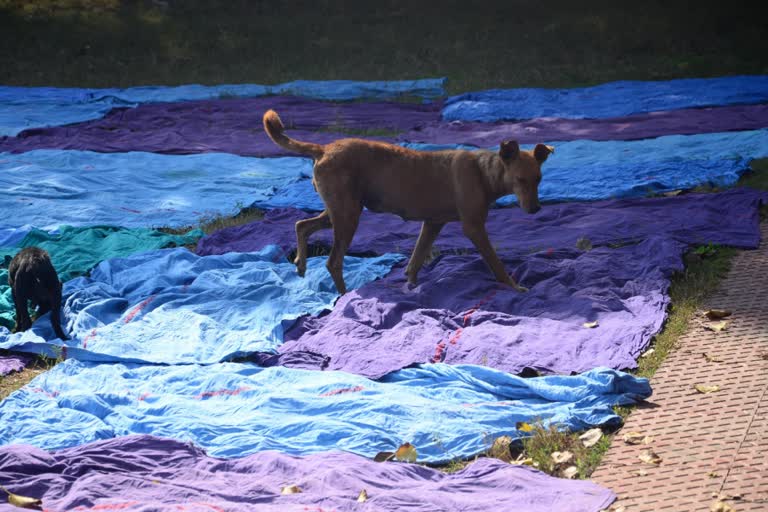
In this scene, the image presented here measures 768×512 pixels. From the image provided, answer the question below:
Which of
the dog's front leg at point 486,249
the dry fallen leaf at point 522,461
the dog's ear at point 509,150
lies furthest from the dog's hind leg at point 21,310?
the dry fallen leaf at point 522,461

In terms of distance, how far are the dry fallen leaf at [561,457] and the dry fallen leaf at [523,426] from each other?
0.30 metres

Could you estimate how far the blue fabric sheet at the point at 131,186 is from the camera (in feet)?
35.7

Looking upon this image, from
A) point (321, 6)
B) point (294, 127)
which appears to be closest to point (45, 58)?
point (321, 6)

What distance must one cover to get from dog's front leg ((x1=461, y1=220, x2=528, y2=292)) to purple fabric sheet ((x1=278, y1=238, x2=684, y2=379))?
3.7 inches

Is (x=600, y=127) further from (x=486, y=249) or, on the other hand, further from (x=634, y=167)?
(x=486, y=249)

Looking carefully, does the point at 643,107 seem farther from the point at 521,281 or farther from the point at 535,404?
the point at 535,404

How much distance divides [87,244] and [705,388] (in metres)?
6.57

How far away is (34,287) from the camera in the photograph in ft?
25.0

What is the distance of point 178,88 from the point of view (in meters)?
18.3

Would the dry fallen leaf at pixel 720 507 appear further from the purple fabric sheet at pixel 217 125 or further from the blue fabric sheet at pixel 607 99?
the blue fabric sheet at pixel 607 99

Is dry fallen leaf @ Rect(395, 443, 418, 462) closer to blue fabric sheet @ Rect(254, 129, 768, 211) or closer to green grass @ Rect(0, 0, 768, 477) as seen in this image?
blue fabric sheet @ Rect(254, 129, 768, 211)

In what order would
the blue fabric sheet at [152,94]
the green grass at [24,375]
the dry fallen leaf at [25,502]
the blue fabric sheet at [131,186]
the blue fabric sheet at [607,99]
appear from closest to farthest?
the dry fallen leaf at [25,502] → the green grass at [24,375] → the blue fabric sheet at [131,186] → the blue fabric sheet at [607,99] → the blue fabric sheet at [152,94]

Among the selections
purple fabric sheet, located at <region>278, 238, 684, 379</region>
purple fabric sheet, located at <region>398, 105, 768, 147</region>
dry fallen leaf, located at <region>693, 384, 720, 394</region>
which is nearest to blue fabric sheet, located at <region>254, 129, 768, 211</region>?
purple fabric sheet, located at <region>398, 105, 768, 147</region>

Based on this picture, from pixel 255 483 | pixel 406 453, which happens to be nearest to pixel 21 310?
pixel 255 483
